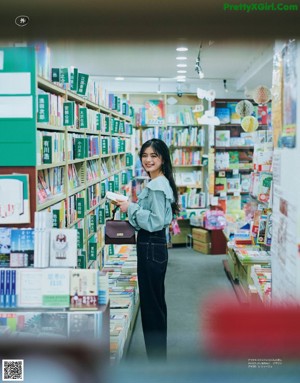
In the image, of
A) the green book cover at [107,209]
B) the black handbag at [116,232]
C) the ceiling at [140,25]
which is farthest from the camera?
the green book cover at [107,209]

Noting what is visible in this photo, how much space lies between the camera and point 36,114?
1709mm

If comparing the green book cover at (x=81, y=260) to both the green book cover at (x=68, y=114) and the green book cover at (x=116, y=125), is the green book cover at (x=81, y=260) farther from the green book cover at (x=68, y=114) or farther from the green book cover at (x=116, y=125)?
the green book cover at (x=116, y=125)

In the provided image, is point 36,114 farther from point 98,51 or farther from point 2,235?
point 2,235

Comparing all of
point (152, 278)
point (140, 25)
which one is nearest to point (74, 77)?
point (140, 25)

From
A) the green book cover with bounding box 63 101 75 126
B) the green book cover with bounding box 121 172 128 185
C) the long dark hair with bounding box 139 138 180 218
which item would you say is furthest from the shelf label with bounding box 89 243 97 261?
the green book cover with bounding box 121 172 128 185

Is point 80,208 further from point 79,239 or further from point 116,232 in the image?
point 79,239

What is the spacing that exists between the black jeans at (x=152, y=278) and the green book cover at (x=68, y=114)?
2.08 feet

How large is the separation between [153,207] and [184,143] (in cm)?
504

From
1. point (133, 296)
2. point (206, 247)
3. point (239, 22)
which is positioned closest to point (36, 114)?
point (239, 22)

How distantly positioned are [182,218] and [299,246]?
6013 mm

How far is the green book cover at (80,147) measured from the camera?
8.52 feet

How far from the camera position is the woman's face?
105 inches

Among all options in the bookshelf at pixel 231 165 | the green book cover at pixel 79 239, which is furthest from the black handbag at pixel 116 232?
the bookshelf at pixel 231 165

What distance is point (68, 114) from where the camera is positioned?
244 cm
